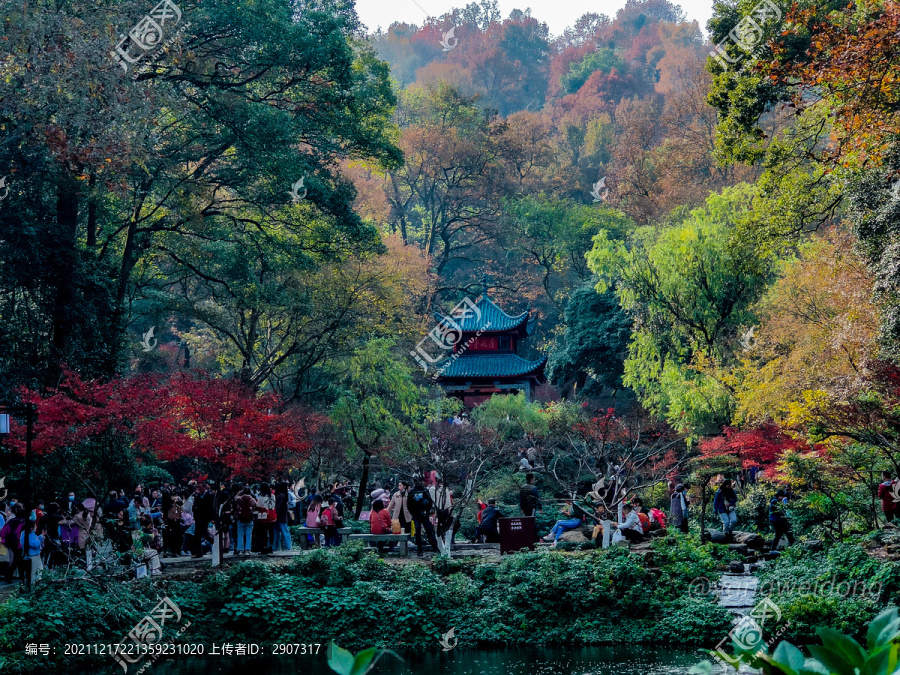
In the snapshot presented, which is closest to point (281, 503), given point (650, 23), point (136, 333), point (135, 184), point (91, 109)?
point (91, 109)

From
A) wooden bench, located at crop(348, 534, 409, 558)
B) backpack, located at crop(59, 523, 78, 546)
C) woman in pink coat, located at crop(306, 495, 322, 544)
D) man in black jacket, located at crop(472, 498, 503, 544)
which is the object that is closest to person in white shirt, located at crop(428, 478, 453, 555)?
wooden bench, located at crop(348, 534, 409, 558)

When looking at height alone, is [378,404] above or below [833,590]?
above

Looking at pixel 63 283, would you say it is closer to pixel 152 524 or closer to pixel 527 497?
pixel 152 524

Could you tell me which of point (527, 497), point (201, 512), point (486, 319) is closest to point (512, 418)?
point (527, 497)

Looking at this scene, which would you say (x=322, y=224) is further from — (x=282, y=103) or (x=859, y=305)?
(x=859, y=305)

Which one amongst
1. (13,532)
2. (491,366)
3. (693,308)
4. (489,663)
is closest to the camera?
(489,663)

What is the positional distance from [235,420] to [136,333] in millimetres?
21389

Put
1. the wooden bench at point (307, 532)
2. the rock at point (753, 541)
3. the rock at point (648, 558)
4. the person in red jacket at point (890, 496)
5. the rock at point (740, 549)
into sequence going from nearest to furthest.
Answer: the person in red jacket at point (890, 496) < the rock at point (648, 558) < the rock at point (740, 549) < the rock at point (753, 541) < the wooden bench at point (307, 532)

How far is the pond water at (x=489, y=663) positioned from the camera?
10.5 m

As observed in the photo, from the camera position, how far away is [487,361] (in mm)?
37312

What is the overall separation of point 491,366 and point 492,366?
0.04 m

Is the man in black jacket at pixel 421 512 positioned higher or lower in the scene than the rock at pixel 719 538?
higher

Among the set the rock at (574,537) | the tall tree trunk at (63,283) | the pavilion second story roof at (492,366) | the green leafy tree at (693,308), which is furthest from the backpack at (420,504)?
the pavilion second story roof at (492,366)

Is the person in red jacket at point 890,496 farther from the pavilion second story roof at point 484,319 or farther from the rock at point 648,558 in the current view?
the pavilion second story roof at point 484,319
